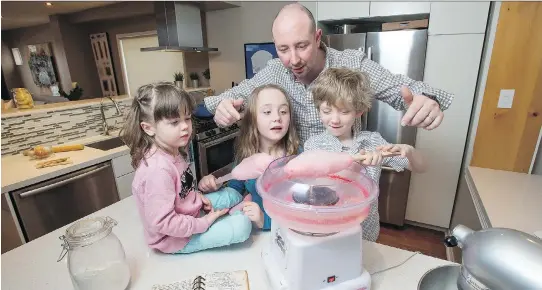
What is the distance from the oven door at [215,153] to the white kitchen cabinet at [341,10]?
127 centimetres

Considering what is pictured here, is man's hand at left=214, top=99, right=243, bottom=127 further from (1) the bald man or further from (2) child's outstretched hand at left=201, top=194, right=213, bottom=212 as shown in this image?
(2) child's outstretched hand at left=201, top=194, right=213, bottom=212

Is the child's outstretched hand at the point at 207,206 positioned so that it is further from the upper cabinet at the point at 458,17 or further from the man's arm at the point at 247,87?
the upper cabinet at the point at 458,17

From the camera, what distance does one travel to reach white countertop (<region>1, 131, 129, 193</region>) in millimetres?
1638

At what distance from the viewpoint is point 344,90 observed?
88 centimetres

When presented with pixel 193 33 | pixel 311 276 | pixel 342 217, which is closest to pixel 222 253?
pixel 311 276

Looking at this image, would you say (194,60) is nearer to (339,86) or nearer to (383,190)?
(383,190)

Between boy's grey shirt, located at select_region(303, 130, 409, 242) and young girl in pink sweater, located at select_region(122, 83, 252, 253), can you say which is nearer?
young girl in pink sweater, located at select_region(122, 83, 252, 253)

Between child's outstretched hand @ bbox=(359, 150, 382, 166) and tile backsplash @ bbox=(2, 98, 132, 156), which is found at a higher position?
child's outstretched hand @ bbox=(359, 150, 382, 166)

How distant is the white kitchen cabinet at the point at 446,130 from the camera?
2.10 metres

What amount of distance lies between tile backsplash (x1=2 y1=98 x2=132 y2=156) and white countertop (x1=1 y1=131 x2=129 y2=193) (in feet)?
0.42

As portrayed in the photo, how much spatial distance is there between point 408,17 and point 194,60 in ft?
8.83

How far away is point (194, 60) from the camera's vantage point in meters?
3.96

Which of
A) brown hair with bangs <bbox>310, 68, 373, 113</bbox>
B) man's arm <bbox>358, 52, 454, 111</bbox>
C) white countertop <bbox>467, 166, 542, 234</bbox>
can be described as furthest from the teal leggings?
white countertop <bbox>467, 166, 542, 234</bbox>

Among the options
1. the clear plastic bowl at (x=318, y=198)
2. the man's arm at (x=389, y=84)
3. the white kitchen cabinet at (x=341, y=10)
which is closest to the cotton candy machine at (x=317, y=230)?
the clear plastic bowl at (x=318, y=198)
